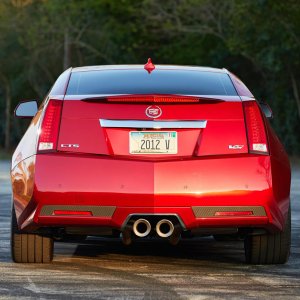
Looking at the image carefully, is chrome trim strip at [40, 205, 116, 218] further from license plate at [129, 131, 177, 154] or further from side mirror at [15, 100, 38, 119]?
side mirror at [15, 100, 38, 119]

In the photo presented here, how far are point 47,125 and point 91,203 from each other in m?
0.69

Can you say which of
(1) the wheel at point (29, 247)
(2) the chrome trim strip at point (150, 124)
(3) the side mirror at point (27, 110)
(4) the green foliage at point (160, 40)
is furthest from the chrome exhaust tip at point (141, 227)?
(4) the green foliage at point (160, 40)

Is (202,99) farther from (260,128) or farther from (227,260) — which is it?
(227,260)

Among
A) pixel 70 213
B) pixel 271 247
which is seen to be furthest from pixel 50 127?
pixel 271 247

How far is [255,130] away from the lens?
9.27 metres

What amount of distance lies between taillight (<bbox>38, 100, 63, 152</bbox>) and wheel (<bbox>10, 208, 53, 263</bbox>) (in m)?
0.77

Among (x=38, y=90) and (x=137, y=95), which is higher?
(x=137, y=95)

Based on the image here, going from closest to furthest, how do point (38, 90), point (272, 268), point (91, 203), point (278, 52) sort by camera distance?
point (91, 203), point (272, 268), point (278, 52), point (38, 90)

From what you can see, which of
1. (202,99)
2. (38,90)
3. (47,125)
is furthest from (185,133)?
(38,90)

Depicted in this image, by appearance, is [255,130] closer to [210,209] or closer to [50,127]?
[210,209]

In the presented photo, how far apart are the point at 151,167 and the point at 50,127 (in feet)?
2.66

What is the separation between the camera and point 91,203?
8.99m

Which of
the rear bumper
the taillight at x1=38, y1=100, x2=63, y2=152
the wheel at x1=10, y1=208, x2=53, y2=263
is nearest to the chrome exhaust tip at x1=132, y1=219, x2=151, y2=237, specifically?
the rear bumper

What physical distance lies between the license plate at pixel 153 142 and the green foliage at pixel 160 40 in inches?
1251
